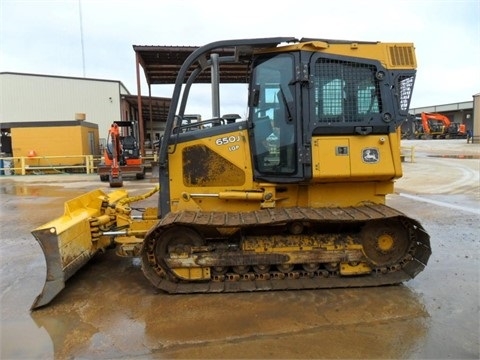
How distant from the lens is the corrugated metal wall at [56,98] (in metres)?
29.0


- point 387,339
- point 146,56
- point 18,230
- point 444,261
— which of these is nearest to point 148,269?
point 387,339

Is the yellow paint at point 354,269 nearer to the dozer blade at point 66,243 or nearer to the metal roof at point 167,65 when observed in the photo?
the dozer blade at point 66,243

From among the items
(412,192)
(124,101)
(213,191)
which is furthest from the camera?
(124,101)

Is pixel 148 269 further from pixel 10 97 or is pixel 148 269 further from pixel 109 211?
pixel 10 97

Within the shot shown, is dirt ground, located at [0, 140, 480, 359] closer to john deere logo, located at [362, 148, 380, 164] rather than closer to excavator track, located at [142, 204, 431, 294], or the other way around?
excavator track, located at [142, 204, 431, 294]

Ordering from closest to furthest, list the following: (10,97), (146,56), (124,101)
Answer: (146,56) < (10,97) < (124,101)

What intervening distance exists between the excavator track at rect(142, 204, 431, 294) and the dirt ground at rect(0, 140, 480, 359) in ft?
0.53

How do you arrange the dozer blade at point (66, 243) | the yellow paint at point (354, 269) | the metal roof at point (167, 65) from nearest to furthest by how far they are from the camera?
the dozer blade at point (66, 243), the yellow paint at point (354, 269), the metal roof at point (167, 65)

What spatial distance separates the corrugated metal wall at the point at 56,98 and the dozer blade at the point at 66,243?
26.7m

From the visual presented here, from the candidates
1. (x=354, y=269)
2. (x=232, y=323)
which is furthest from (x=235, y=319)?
(x=354, y=269)

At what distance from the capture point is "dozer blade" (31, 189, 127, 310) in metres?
3.91

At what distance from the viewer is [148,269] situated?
4.18 meters

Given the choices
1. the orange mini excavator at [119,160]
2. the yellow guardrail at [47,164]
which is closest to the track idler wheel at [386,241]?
the orange mini excavator at [119,160]

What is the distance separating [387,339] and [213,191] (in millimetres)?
2394
